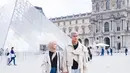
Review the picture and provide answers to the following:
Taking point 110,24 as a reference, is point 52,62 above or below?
below

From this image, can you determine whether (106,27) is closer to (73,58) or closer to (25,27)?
(25,27)

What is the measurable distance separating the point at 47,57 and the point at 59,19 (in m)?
64.8

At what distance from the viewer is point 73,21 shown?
66625 mm

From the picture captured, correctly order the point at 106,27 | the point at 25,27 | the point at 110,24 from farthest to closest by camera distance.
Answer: the point at 106,27, the point at 110,24, the point at 25,27

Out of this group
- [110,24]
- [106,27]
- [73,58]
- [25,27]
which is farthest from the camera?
[106,27]

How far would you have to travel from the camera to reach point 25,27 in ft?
60.5

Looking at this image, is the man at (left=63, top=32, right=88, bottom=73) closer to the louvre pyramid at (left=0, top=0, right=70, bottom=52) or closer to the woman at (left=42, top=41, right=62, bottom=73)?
the woman at (left=42, top=41, right=62, bottom=73)

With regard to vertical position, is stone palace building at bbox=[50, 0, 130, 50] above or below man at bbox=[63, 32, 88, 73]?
above

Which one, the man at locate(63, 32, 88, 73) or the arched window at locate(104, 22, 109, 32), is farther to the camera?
the arched window at locate(104, 22, 109, 32)

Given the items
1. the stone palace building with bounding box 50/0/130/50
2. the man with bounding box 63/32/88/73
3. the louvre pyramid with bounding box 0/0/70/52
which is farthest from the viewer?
the stone palace building with bounding box 50/0/130/50

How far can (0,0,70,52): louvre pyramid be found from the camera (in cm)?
1714

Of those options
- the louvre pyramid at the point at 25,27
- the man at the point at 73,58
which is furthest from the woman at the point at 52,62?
the louvre pyramid at the point at 25,27

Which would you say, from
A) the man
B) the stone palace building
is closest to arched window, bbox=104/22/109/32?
the stone palace building

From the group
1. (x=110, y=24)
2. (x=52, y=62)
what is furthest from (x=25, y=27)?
(x=110, y=24)
